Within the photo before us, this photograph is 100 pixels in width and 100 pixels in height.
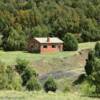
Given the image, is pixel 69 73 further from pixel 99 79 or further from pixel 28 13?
pixel 28 13

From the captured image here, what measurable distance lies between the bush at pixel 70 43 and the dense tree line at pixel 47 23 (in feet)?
19.0

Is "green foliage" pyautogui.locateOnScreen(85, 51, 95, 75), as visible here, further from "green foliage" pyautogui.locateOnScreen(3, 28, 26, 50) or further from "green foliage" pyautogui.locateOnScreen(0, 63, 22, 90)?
"green foliage" pyautogui.locateOnScreen(3, 28, 26, 50)

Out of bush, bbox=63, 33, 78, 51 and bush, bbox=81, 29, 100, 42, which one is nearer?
bush, bbox=63, 33, 78, 51

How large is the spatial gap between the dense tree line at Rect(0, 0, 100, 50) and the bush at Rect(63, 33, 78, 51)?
5778mm

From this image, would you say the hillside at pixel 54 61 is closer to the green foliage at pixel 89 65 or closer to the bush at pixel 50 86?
the green foliage at pixel 89 65

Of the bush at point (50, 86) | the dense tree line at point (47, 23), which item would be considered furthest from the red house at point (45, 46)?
the bush at point (50, 86)

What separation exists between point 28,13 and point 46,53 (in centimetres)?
1876

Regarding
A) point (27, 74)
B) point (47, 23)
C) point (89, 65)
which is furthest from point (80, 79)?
point (47, 23)

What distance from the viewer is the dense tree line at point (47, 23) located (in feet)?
228

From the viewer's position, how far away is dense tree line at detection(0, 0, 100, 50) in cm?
6962

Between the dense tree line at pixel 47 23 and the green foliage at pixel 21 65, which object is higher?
the dense tree line at pixel 47 23

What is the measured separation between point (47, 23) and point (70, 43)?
52.1 ft

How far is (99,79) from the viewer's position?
82.5 feet

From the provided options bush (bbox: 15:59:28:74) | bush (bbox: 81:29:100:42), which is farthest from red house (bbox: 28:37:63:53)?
bush (bbox: 15:59:28:74)
